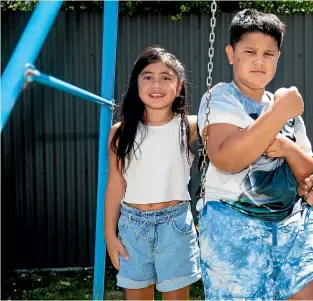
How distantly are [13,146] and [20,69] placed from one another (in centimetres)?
316

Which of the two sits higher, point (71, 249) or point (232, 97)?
point (232, 97)

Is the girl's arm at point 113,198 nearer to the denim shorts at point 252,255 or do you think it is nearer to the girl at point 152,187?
the girl at point 152,187

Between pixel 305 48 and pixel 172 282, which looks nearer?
pixel 172 282

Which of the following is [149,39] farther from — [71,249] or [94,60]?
[71,249]

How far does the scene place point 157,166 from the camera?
2312 mm

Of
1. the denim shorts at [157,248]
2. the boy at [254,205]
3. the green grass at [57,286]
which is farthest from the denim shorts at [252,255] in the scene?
the green grass at [57,286]

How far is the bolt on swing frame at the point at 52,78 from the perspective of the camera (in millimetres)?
1330

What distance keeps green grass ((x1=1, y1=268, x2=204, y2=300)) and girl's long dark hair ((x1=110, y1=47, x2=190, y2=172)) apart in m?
1.85

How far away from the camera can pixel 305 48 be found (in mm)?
→ 4426

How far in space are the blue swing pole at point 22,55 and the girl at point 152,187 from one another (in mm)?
826

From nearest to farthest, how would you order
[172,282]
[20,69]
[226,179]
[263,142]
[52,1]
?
1. [20,69]
2. [52,1]
3. [263,142]
4. [226,179]
5. [172,282]

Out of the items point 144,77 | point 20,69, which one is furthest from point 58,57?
point 20,69

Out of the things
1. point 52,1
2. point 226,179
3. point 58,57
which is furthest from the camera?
point 58,57

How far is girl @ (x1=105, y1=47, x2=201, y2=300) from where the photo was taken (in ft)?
7.45
